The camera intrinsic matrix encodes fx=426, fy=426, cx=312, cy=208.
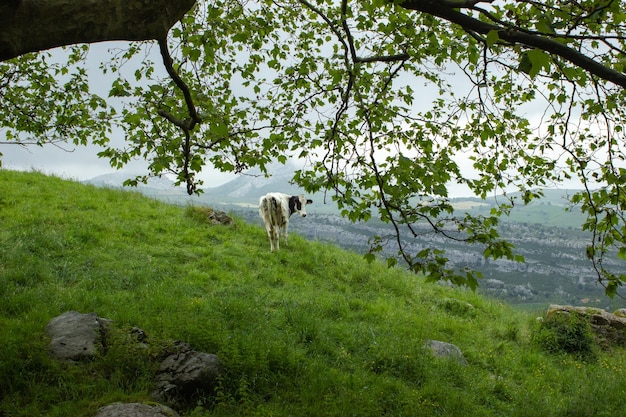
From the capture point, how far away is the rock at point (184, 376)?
6.24 metres

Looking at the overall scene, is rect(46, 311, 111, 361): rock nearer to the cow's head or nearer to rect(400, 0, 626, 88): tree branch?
rect(400, 0, 626, 88): tree branch

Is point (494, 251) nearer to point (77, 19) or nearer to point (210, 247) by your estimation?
point (77, 19)

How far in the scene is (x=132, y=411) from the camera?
5004 millimetres

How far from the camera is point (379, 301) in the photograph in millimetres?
13250

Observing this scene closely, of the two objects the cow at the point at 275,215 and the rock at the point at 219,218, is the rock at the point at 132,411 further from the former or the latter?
the rock at the point at 219,218

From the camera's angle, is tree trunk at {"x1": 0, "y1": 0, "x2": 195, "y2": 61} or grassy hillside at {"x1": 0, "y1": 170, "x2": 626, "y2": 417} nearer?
tree trunk at {"x1": 0, "y1": 0, "x2": 195, "y2": 61}

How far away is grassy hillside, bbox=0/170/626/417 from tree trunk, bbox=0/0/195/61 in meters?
4.37

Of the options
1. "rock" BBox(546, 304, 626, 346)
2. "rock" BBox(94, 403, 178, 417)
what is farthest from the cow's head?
"rock" BBox(94, 403, 178, 417)

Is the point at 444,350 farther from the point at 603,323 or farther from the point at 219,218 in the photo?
the point at 219,218

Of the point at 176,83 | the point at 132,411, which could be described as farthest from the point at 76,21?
the point at 132,411

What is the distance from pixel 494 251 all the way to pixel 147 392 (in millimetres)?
5274

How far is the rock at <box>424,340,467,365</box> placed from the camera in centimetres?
978

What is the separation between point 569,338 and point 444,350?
4892 millimetres

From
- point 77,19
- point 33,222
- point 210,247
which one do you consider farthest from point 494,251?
point 33,222
